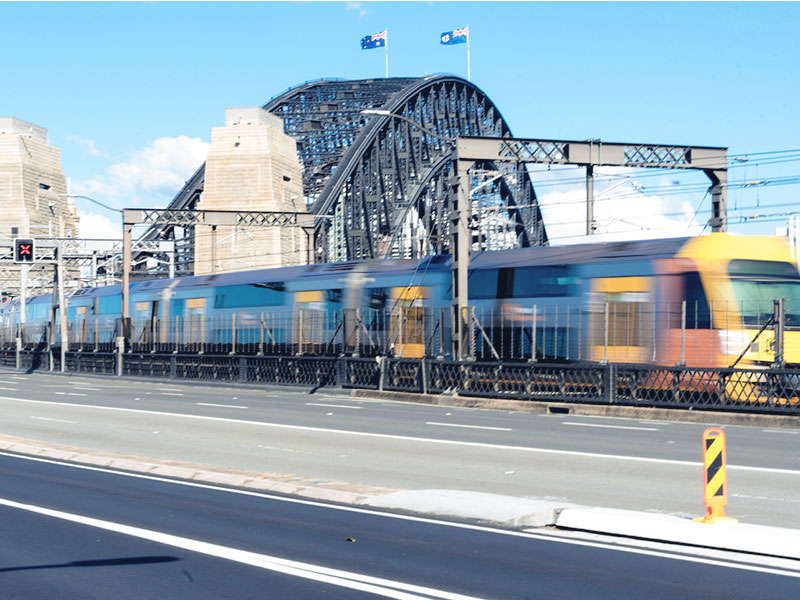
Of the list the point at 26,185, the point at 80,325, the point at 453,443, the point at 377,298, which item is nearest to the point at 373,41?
the point at 26,185

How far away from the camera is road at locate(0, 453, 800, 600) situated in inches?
281

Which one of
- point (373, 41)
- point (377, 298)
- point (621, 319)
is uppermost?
A: point (373, 41)

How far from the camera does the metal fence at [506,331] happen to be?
2453 cm

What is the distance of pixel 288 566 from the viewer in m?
7.90

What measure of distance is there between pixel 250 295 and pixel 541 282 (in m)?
14.9

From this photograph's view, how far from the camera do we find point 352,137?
114 m

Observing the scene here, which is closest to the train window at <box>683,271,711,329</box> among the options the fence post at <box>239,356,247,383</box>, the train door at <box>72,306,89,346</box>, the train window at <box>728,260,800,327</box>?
the train window at <box>728,260,800,327</box>

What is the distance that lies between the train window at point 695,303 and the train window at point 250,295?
17622 millimetres

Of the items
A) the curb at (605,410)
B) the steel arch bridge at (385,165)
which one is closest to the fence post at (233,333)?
the curb at (605,410)

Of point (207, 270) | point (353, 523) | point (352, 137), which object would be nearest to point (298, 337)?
point (353, 523)

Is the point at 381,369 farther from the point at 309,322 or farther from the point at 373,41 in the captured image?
the point at 373,41

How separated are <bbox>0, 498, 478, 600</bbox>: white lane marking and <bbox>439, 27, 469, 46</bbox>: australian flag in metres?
79.3

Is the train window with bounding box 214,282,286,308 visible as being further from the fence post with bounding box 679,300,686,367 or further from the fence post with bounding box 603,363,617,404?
the fence post with bounding box 679,300,686,367

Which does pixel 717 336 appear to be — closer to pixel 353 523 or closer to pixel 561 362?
pixel 561 362
